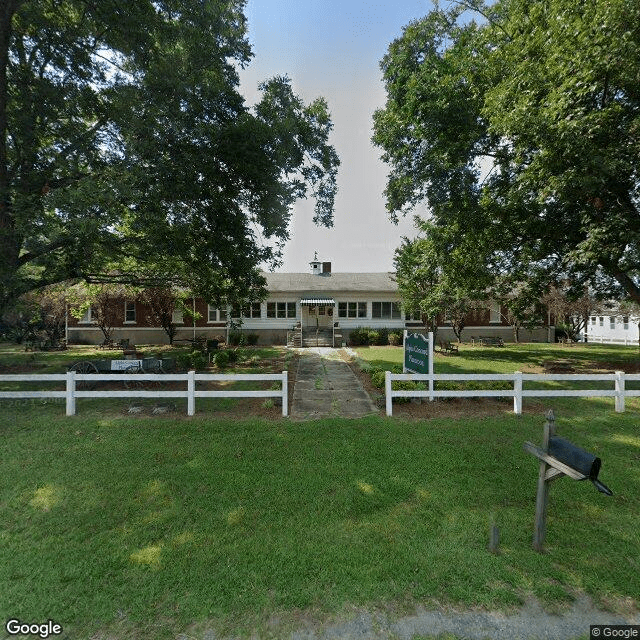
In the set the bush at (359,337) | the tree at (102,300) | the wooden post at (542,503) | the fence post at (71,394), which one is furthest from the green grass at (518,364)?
the tree at (102,300)

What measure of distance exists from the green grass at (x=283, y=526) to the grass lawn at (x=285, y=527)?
0.02 metres

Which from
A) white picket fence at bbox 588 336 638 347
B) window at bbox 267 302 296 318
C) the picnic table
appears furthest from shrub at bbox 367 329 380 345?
white picket fence at bbox 588 336 638 347

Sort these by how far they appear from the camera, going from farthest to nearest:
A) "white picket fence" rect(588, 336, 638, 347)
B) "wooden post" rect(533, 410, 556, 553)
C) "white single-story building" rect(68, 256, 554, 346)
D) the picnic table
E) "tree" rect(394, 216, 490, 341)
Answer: "white picket fence" rect(588, 336, 638, 347)
"white single-story building" rect(68, 256, 554, 346)
the picnic table
"tree" rect(394, 216, 490, 341)
"wooden post" rect(533, 410, 556, 553)

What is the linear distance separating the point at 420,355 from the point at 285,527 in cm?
556

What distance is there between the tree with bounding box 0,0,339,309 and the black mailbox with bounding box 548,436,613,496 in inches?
334

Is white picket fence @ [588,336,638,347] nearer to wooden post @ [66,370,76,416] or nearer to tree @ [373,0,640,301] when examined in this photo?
tree @ [373,0,640,301]

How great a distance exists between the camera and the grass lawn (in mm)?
Answer: 2534

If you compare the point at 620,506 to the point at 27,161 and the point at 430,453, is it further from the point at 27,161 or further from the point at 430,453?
the point at 27,161

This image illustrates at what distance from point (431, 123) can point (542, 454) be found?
1125cm

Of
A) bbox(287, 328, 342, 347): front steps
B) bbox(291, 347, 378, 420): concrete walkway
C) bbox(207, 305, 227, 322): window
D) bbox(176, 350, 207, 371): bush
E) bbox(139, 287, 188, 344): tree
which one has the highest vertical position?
bbox(139, 287, 188, 344): tree

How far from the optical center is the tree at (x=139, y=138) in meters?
7.48

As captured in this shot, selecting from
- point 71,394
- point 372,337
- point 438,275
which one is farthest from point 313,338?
point 71,394

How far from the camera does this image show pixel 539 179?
858cm

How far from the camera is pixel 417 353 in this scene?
26.3 ft
